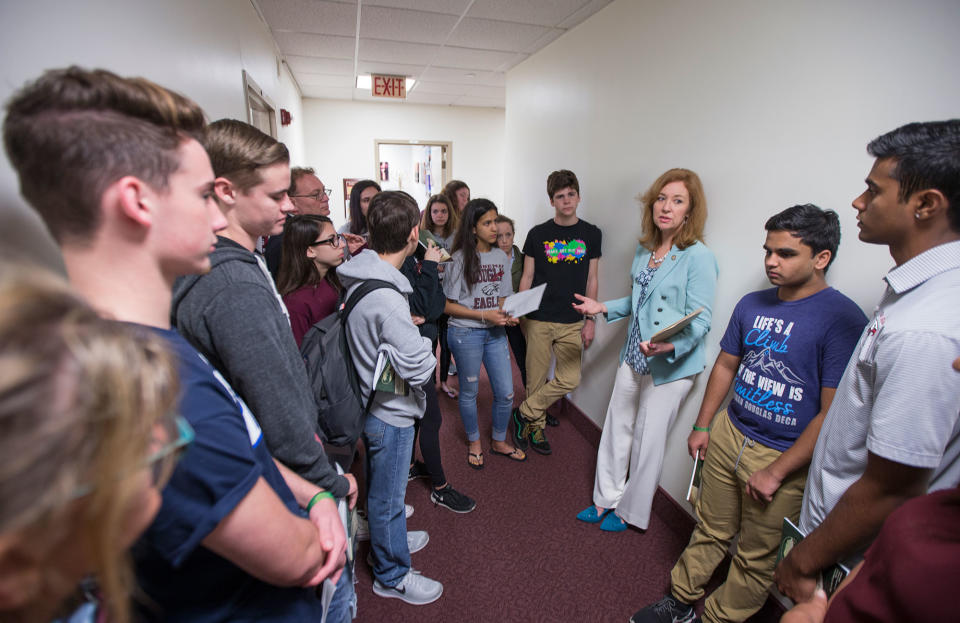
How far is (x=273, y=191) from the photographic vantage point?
1.10m

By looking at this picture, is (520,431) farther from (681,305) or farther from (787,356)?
(787,356)

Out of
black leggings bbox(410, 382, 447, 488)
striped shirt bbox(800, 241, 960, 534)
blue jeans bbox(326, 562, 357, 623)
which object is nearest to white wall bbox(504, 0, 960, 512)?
striped shirt bbox(800, 241, 960, 534)

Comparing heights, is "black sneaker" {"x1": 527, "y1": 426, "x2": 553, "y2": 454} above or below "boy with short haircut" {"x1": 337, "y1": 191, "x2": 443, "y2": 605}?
below

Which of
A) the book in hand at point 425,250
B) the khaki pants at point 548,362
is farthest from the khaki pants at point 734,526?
the book in hand at point 425,250

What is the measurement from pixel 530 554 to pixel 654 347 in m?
1.19

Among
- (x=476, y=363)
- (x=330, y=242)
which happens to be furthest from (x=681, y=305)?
(x=330, y=242)

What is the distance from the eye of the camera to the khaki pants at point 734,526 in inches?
A: 56.4

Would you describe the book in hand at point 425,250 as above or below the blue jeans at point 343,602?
above

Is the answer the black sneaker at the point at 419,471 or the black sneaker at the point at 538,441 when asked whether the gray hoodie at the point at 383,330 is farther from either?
the black sneaker at the point at 538,441

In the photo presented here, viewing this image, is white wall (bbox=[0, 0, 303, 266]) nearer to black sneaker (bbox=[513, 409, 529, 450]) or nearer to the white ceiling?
the white ceiling

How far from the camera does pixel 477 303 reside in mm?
2455

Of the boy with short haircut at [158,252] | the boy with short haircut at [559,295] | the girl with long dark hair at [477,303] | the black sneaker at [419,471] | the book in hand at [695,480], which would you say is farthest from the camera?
the boy with short haircut at [559,295]

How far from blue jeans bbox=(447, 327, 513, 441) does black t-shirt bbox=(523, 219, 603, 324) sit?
448 millimetres

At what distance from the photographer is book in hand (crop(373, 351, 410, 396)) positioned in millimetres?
1428
